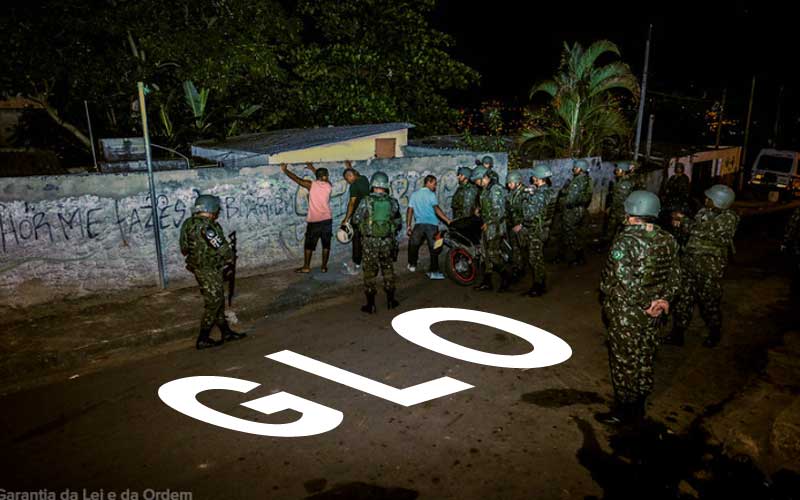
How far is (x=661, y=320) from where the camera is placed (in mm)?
4500

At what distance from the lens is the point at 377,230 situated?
695 cm

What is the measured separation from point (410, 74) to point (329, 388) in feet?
54.6

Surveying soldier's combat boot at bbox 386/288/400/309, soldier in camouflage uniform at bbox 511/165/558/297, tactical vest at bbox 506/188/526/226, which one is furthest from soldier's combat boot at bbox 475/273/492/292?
soldier's combat boot at bbox 386/288/400/309

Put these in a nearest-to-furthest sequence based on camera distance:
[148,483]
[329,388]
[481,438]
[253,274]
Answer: [148,483] → [481,438] → [329,388] → [253,274]

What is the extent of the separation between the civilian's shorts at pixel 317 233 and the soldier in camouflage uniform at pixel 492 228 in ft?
7.84

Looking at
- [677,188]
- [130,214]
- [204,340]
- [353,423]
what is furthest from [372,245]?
[677,188]

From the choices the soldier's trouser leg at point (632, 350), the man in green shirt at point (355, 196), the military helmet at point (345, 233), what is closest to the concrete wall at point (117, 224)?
the man in green shirt at point (355, 196)

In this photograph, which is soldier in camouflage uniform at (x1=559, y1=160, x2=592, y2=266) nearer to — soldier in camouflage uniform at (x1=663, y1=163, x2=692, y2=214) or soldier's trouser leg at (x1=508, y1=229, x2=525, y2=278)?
soldier's trouser leg at (x1=508, y1=229, x2=525, y2=278)

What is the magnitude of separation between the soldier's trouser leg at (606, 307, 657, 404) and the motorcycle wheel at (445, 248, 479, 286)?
3.86 meters

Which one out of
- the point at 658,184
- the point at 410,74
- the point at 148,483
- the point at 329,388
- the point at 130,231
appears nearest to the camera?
the point at 148,483

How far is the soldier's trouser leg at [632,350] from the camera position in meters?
4.44

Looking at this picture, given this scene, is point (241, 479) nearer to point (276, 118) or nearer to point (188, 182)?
point (188, 182)

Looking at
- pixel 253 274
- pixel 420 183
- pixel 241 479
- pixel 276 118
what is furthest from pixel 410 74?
pixel 241 479

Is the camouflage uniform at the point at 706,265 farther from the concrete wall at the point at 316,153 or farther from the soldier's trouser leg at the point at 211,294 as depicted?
the concrete wall at the point at 316,153
